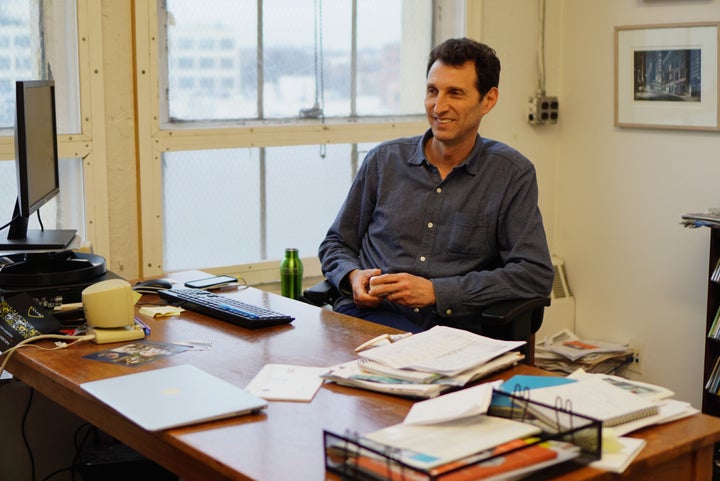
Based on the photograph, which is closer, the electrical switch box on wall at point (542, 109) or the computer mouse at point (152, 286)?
the computer mouse at point (152, 286)

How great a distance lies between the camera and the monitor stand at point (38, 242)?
7.87 ft

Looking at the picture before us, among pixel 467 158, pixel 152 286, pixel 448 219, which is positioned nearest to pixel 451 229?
pixel 448 219

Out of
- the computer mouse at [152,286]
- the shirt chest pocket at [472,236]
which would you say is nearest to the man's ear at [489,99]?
the shirt chest pocket at [472,236]

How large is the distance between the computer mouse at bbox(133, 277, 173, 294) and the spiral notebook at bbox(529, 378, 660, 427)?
1320 mm

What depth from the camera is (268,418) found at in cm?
166

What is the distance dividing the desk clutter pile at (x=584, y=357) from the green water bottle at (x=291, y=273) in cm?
122

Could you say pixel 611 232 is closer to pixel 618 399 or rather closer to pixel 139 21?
pixel 139 21

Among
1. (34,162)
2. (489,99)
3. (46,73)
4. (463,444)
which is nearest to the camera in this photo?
(463,444)

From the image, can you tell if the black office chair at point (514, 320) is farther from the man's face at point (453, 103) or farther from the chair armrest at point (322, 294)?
the man's face at point (453, 103)

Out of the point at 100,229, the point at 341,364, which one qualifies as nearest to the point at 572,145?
the point at 100,229

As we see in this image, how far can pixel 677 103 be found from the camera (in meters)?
3.90

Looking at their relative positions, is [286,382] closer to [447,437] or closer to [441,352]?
[441,352]

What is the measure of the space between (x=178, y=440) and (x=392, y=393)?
16.3 inches

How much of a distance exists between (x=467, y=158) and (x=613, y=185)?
5.02ft
